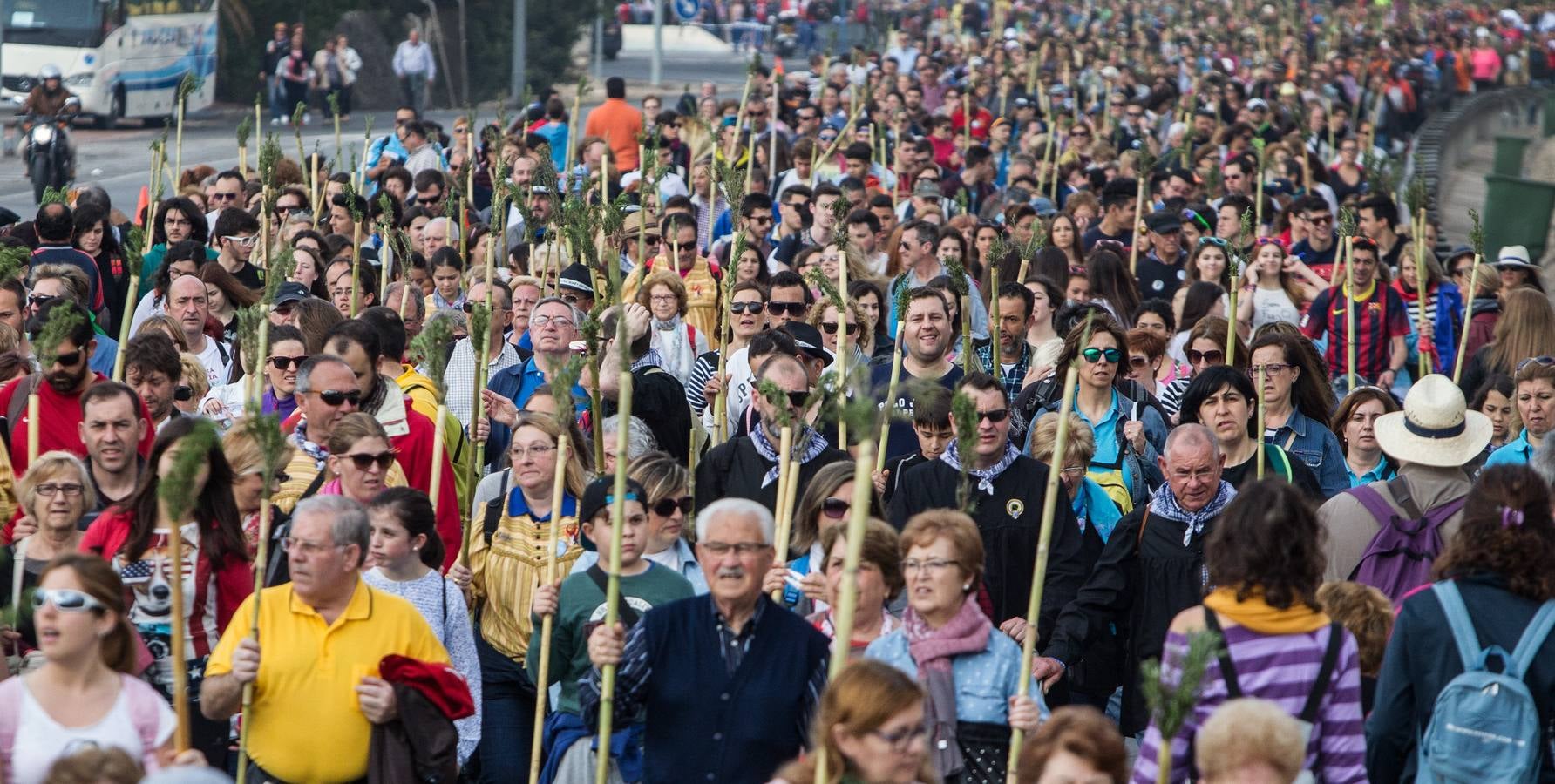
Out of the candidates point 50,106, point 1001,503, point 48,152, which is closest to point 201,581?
point 1001,503

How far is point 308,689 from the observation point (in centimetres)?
591

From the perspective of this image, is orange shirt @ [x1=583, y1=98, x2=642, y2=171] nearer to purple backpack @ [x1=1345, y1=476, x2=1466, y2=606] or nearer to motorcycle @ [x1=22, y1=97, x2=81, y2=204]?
motorcycle @ [x1=22, y1=97, x2=81, y2=204]

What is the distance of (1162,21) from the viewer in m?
51.0

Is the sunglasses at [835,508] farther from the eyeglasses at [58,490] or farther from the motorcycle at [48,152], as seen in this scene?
the motorcycle at [48,152]

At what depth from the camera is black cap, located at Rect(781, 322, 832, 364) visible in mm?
9750

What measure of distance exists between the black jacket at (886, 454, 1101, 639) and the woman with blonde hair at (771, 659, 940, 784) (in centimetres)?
279

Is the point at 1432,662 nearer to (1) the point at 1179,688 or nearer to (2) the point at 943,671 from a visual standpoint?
(2) the point at 943,671

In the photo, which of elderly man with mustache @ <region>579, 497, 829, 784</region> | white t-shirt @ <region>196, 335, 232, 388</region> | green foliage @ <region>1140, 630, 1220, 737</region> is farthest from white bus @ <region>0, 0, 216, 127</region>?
green foliage @ <region>1140, 630, 1220, 737</region>

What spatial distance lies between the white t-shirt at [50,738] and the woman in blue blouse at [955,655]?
1.91 meters

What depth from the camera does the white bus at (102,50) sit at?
30.9 metres

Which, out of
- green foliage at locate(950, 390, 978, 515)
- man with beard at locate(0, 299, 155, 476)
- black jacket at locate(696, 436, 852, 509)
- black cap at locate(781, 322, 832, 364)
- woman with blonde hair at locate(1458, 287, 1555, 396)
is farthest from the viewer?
woman with blonde hair at locate(1458, 287, 1555, 396)

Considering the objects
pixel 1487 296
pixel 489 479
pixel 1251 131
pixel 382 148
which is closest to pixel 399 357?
pixel 489 479

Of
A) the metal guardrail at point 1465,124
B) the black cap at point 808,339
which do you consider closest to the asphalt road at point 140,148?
the black cap at point 808,339

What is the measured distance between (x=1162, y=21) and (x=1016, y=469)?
4492 centimetres
